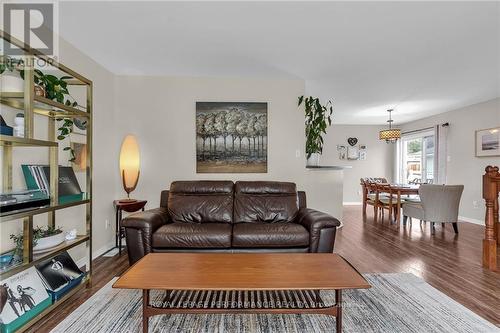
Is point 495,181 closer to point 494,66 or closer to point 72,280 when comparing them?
point 494,66

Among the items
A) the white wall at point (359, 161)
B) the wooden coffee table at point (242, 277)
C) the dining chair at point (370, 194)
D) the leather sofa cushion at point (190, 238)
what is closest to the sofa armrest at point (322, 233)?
the wooden coffee table at point (242, 277)

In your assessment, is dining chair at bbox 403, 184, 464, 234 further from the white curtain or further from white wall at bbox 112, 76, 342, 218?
the white curtain

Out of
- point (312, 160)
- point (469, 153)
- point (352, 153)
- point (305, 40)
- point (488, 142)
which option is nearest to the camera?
point (305, 40)

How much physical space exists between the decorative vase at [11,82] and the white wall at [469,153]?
22.3 ft

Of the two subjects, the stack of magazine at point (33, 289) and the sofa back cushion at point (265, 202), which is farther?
the sofa back cushion at point (265, 202)

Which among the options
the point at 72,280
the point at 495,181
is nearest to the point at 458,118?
the point at 495,181

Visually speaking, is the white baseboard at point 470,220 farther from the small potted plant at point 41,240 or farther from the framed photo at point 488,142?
the small potted plant at point 41,240

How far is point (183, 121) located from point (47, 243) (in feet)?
7.39

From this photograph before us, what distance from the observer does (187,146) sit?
3.74 m

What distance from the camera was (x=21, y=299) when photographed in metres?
1.69

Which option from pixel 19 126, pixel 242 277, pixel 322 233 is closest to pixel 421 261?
pixel 322 233

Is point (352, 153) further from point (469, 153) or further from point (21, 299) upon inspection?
point (21, 299)

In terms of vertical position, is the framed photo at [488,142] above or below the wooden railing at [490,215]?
above

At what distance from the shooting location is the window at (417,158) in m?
6.51
